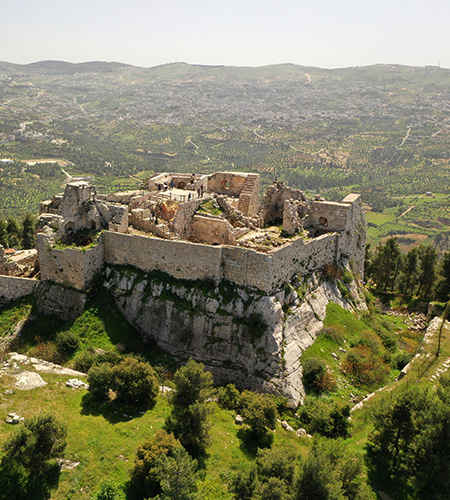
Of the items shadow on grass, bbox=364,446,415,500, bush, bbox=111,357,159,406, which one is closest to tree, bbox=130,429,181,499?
bush, bbox=111,357,159,406

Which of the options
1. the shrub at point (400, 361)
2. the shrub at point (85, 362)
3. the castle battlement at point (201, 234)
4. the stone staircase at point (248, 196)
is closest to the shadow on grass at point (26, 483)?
the shrub at point (85, 362)

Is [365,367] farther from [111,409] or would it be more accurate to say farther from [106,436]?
[106,436]

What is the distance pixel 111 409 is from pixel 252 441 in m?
8.57

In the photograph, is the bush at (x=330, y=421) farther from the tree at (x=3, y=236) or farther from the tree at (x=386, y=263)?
the tree at (x=3, y=236)

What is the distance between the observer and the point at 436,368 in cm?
3095

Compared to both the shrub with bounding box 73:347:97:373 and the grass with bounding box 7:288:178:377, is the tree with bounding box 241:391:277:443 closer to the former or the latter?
the grass with bounding box 7:288:178:377

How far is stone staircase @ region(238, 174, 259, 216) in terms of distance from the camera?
4116 centimetres

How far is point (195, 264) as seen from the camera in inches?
1230

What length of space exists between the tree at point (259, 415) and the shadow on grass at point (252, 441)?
82mm

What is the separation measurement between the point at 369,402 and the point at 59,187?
121 m

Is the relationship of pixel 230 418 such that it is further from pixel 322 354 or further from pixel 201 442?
pixel 322 354

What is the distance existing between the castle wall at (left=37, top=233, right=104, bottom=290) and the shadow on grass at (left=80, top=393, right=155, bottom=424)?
32.6 feet

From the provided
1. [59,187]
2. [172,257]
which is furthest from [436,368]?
[59,187]

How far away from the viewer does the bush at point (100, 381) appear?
83.5ft
